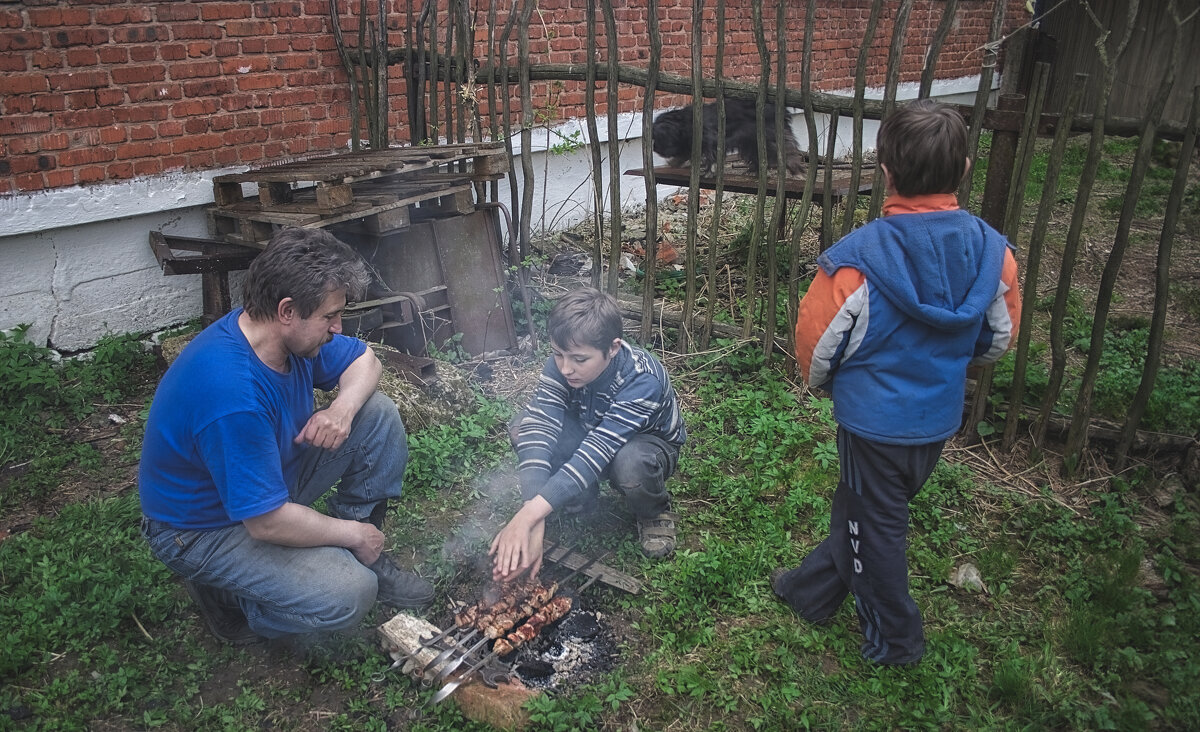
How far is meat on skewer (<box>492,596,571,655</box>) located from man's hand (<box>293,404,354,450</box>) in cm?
88

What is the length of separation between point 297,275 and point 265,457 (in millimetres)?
543

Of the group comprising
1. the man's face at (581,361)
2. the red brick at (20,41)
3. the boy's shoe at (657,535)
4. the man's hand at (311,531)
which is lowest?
the boy's shoe at (657,535)

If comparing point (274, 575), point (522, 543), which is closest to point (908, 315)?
point (522, 543)

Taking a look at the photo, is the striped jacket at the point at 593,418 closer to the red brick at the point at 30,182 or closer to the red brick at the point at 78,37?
the red brick at the point at 30,182

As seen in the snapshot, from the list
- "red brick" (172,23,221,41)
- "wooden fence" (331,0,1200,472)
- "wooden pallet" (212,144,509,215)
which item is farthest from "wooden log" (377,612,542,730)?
"red brick" (172,23,221,41)

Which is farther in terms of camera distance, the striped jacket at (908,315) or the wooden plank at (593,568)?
the wooden plank at (593,568)

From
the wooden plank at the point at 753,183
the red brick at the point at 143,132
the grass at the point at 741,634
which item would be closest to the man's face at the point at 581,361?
the grass at the point at 741,634

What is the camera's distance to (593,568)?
322 centimetres

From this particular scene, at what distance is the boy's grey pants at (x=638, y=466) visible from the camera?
10.5 feet

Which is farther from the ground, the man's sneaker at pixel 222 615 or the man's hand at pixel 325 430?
the man's hand at pixel 325 430

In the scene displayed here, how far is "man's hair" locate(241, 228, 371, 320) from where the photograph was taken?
2404 millimetres

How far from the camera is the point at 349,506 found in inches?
124

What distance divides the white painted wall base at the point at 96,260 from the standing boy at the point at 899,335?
434cm

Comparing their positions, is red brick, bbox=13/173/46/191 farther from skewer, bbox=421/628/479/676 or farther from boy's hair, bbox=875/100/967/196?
boy's hair, bbox=875/100/967/196
